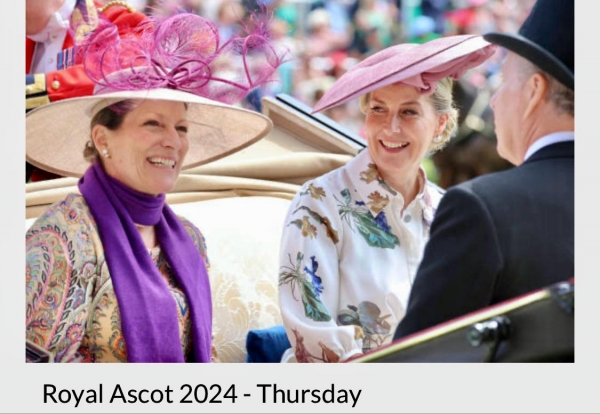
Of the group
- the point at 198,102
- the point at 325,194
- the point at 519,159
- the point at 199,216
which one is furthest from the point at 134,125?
the point at 519,159

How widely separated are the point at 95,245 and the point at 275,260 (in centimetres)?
→ 103

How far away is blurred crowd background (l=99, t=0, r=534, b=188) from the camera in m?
6.28

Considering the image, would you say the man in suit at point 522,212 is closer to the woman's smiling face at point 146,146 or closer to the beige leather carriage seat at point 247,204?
the woman's smiling face at point 146,146

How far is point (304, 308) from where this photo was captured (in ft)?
9.77

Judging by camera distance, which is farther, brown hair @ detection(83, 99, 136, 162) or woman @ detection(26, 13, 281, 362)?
brown hair @ detection(83, 99, 136, 162)

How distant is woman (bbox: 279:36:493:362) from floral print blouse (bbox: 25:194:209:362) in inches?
16.9

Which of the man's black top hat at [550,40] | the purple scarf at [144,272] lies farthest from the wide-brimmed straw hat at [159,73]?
the man's black top hat at [550,40]

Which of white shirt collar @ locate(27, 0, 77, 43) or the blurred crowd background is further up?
the blurred crowd background

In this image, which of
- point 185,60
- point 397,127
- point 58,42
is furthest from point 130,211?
point 58,42

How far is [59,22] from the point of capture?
12.6 ft

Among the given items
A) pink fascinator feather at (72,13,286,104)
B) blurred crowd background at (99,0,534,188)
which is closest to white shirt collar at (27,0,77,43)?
pink fascinator feather at (72,13,286,104)

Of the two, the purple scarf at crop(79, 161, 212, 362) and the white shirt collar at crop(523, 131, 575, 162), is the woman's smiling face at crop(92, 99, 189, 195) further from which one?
the white shirt collar at crop(523, 131, 575, 162)

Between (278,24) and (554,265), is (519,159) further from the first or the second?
(278,24)

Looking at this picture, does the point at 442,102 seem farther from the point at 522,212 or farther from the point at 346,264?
the point at 522,212
